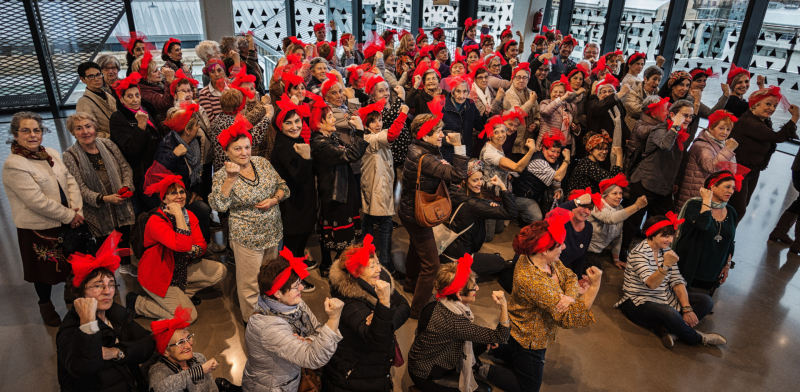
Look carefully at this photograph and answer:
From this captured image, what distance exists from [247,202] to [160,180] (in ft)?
2.48

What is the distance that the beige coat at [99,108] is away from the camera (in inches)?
172

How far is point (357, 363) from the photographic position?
8.56 ft

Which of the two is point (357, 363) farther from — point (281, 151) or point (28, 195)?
point (28, 195)

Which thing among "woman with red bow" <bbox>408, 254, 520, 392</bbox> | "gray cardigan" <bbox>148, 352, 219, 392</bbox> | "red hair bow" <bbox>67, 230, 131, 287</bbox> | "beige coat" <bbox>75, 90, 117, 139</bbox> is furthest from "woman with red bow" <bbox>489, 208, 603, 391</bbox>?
"beige coat" <bbox>75, 90, 117, 139</bbox>

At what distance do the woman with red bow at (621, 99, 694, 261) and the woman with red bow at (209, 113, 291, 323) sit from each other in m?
3.52

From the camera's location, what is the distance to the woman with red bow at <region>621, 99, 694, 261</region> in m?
4.54

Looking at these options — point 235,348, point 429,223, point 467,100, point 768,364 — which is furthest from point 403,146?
point 768,364

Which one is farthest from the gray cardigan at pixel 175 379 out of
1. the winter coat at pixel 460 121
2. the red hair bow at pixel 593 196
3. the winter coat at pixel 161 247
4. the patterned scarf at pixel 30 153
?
the winter coat at pixel 460 121

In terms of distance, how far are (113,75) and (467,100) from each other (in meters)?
3.85

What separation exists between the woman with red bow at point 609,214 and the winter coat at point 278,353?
9.36ft

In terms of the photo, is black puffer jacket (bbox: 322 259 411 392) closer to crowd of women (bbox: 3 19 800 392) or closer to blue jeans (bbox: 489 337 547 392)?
crowd of women (bbox: 3 19 800 392)

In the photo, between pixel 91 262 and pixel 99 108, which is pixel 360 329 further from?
pixel 99 108

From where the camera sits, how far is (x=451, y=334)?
2.71m

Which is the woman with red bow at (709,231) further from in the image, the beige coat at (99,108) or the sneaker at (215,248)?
the beige coat at (99,108)
